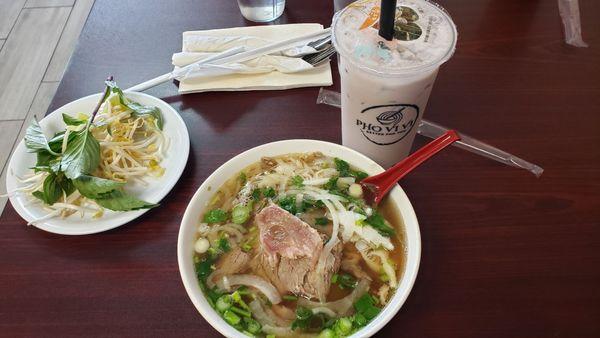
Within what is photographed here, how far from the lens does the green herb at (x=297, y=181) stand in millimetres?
1089

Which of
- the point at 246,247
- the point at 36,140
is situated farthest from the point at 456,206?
the point at 36,140

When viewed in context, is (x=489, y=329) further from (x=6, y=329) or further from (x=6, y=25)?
(x=6, y=25)

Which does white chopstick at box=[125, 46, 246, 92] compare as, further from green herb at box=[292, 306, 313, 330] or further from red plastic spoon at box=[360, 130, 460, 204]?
green herb at box=[292, 306, 313, 330]

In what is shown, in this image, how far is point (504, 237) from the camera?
3.42ft

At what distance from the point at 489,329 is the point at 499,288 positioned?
101 mm

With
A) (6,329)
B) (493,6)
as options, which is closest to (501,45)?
(493,6)

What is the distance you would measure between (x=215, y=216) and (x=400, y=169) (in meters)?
0.44

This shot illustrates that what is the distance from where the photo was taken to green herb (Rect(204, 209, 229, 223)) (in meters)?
1.02

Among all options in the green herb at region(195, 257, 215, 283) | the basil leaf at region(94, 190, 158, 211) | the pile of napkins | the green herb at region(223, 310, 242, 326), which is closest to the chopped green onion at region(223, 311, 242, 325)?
the green herb at region(223, 310, 242, 326)

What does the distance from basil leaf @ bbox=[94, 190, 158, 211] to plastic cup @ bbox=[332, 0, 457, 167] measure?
55 cm

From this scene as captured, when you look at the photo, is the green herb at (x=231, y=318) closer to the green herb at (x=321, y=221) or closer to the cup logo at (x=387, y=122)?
the green herb at (x=321, y=221)

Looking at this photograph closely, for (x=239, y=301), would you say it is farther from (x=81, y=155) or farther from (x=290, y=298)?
(x=81, y=155)

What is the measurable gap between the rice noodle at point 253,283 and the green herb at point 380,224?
10.5 inches

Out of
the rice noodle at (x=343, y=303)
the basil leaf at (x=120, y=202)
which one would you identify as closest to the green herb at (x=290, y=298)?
the rice noodle at (x=343, y=303)
